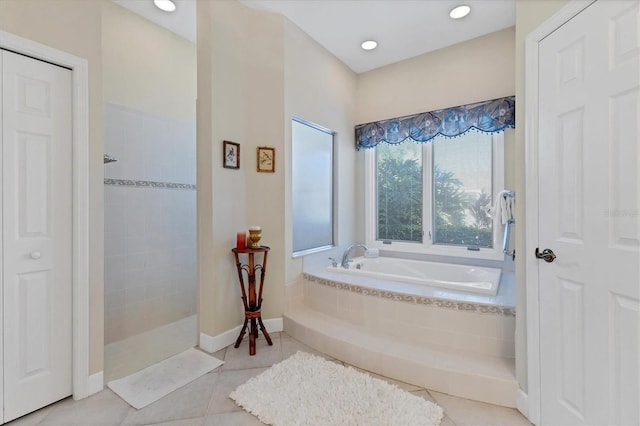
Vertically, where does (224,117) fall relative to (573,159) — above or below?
above

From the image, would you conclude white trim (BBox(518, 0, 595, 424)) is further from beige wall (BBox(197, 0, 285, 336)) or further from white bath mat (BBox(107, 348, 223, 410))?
white bath mat (BBox(107, 348, 223, 410))

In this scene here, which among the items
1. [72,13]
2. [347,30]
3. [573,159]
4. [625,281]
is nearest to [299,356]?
Answer: [625,281]

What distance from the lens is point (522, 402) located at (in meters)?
1.64

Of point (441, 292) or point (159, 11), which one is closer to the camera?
point (441, 292)

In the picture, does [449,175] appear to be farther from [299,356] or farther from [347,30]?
[299,356]

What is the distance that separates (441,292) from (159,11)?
3.35m

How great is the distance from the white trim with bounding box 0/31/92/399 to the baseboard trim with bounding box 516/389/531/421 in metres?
2.54

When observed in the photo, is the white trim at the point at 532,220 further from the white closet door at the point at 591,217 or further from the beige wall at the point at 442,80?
the beige wall at the point at 442,80

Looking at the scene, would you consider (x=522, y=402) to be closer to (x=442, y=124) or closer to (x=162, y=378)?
(x=162, y=378)

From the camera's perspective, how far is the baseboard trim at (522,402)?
1612 millimetres

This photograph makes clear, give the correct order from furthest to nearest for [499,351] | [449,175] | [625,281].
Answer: [449,175], [499,351], [625,281]

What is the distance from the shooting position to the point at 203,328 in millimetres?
2438

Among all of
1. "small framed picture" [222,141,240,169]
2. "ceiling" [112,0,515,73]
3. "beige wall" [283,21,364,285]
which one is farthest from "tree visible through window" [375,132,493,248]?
"small framed picture" [222,141,240,169]

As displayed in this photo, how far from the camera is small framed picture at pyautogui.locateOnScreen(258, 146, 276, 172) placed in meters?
2.65
